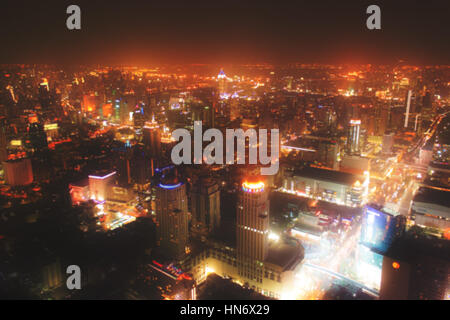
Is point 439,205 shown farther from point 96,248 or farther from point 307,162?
point 96,248

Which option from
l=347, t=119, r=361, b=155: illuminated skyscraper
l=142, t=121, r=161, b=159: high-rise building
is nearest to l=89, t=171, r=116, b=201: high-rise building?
l=142, t=121, r=161, b=159: high-rise building

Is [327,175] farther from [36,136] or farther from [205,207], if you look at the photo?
[36,136]

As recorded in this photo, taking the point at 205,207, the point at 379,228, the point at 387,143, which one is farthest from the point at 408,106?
the point at 205,207

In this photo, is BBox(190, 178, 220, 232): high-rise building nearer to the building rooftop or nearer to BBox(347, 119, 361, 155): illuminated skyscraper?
the building rooftop
